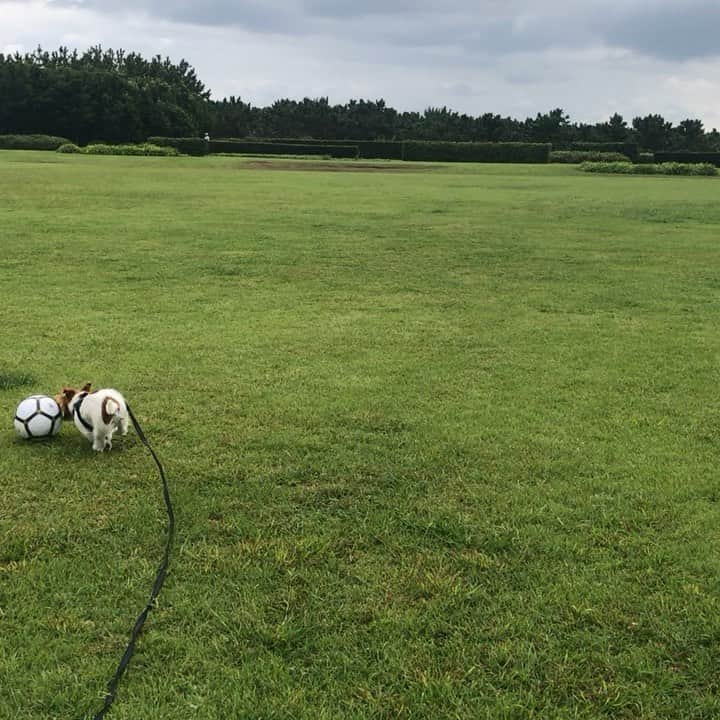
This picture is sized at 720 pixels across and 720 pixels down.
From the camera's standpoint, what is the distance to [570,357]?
5973 mm

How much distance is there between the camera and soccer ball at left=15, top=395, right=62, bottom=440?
4.07 meters

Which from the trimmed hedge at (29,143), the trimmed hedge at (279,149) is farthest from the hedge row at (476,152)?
the trimmed hedge at (29,143)

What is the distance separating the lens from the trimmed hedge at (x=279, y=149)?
183 feet

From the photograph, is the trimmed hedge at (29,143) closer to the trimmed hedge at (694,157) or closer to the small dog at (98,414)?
the trimmed hedge at (694,157)

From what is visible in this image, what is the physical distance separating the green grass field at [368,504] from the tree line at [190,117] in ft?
205

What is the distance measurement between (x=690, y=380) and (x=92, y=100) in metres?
71.9

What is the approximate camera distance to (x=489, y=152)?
53.3 metres

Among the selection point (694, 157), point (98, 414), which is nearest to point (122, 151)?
point (694, 157)

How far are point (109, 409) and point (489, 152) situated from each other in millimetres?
52751

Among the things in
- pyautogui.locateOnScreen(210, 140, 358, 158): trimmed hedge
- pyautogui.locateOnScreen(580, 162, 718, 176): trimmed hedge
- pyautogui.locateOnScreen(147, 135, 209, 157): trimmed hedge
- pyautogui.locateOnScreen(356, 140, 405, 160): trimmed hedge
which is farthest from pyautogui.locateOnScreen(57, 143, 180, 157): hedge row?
pyautogui.locateOnScreen(580, 162, 718, 176): trimmed hedge

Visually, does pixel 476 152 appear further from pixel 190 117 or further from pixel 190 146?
pixel 190 117

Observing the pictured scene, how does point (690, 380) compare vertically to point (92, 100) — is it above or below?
below

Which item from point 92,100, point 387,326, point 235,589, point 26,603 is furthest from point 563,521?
point 92,100

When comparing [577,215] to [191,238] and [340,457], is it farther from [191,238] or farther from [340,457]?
[340,457]
